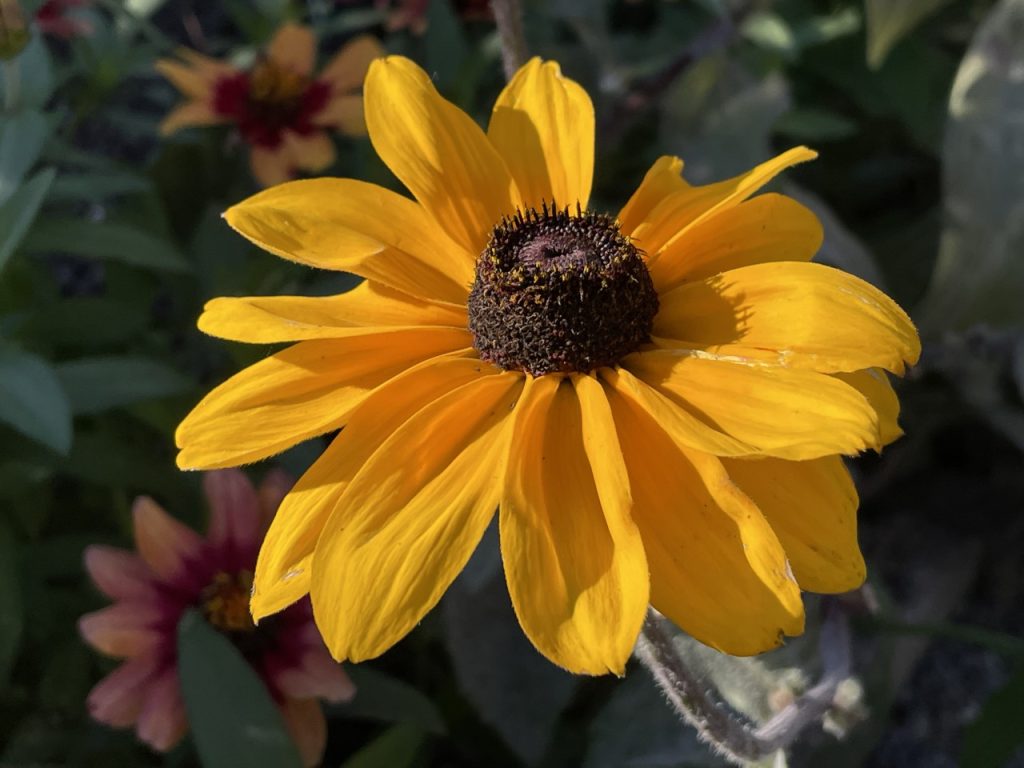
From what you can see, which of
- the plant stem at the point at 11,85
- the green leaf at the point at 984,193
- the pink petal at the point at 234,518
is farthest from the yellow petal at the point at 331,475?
the green leaf at the point at 984,193

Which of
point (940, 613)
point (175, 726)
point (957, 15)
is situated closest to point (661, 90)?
point (957, 15)

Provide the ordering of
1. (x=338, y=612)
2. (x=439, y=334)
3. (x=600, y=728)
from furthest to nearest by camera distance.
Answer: (x=600, y=728) → (x=439, y=334) → (x=338, y=612)

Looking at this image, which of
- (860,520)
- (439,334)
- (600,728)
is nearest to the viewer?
(439,334)

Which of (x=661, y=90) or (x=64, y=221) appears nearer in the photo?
(x=64, y=221)

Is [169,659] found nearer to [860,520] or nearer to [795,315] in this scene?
[795,315]

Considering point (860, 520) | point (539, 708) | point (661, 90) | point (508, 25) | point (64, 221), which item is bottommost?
point (860, 520)

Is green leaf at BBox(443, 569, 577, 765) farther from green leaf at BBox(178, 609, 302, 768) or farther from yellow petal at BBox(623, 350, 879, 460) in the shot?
yellow petal at BBox(623, 350, 879, 460)
